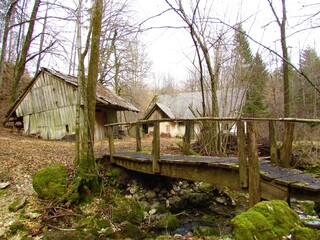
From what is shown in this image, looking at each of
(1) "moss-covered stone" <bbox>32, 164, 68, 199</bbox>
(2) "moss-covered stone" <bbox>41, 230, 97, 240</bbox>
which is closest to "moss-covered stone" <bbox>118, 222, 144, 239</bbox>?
(2) "moss-covered stone" <bbox>41, 230, 97, 240</bbox>

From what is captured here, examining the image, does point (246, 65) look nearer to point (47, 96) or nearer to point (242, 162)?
point (242, 162)

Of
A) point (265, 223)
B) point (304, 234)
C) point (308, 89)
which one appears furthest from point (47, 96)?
point (304, 234)

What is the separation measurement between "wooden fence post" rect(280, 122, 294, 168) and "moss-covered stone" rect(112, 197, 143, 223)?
3.89m

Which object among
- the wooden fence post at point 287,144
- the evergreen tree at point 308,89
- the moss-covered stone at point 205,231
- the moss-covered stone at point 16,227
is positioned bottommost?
the moss-covered stone at point 205,231

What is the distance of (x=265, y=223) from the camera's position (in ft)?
9.84

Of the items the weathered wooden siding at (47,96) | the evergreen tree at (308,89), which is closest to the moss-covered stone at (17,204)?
the evergreen tree at (308,89)

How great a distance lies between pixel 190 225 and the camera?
652 centimetres

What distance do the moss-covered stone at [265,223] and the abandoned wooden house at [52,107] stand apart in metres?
13.0

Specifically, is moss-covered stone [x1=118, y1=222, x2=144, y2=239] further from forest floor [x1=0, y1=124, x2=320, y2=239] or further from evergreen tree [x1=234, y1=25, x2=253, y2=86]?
evergreen tree [x1=234, y1=25, x2=253, y2=86]

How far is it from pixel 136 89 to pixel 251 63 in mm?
24737

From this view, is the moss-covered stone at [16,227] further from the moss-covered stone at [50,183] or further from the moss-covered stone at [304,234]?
the moss-covered stone at [304,234]

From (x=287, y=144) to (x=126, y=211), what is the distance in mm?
4448

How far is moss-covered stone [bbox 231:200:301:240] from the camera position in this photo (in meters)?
2.89

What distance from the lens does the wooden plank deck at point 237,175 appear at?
153 inches
